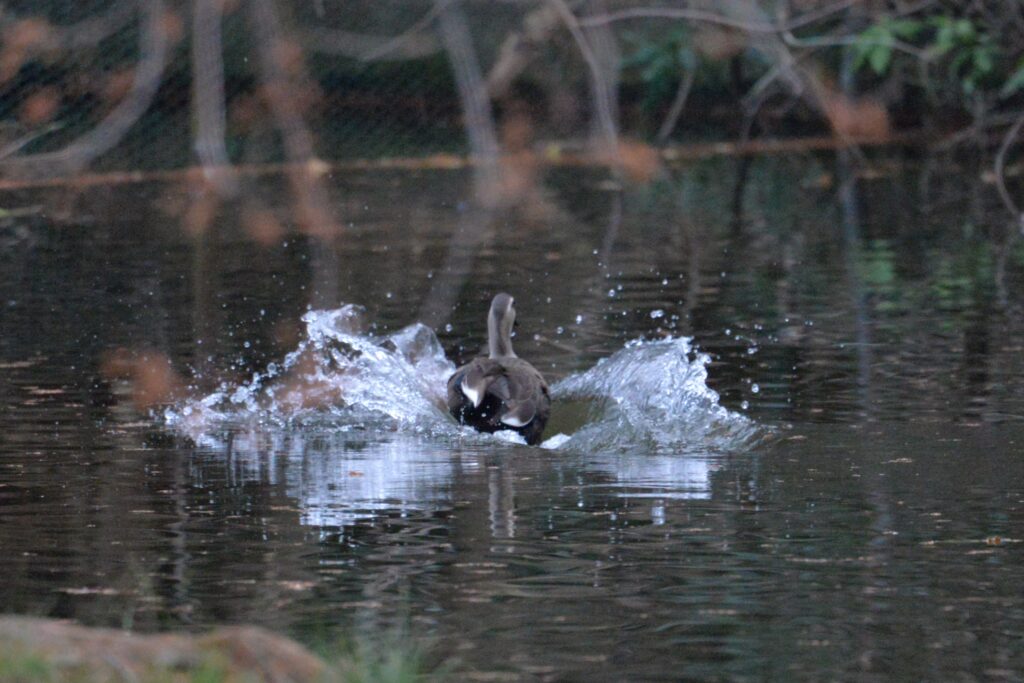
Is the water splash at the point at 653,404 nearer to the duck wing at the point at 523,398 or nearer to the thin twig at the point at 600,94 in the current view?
the duck wing at the point at 523,398

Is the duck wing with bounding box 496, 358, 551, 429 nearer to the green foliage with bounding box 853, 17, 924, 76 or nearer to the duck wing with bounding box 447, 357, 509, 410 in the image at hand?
the duck wing with bounding box 447, 357, 509, 410

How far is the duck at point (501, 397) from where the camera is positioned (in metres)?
8.77

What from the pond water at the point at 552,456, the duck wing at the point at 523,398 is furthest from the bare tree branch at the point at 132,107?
the duck wing at the point at 523,398

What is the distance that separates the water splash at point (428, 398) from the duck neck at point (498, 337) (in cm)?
34

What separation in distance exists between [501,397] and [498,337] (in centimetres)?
103

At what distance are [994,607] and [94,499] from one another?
334 cm

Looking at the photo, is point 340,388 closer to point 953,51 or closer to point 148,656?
point 148,656

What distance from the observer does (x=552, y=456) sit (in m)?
8.45

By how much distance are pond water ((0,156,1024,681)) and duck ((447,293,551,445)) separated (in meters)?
0.12

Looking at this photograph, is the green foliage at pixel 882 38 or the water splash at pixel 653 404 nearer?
the water splash at pixel 653 404

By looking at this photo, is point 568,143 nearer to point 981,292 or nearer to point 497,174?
point 981,292

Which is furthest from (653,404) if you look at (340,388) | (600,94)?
(600,94)

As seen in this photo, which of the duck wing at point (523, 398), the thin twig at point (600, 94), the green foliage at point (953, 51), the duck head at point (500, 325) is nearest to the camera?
the thin twig at point (600, 94)

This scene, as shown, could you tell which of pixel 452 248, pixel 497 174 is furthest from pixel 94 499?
pixel 452 248
